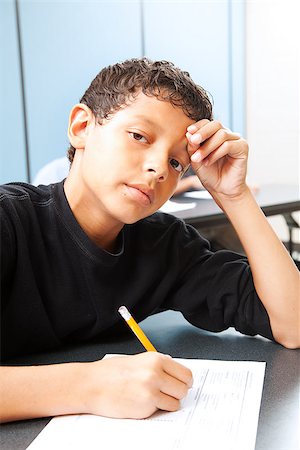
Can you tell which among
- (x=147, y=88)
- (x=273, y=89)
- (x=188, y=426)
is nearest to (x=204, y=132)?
(x=147, y=88)

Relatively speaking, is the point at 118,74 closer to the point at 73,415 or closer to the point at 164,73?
the point at 164,73

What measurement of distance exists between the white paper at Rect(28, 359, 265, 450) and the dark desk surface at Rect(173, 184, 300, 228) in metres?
1.22

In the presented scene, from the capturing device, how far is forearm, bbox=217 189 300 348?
1.10m

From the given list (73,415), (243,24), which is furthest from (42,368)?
(243,24)

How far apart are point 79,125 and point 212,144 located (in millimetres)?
241

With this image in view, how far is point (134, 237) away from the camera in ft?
3.86

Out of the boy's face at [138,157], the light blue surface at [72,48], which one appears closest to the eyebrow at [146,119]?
the boy's face at [138,157]

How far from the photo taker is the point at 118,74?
3.61 ft

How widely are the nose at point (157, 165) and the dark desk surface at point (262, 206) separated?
3.55 ft

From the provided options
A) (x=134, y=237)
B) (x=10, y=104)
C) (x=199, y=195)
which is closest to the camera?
(x=134, y=237)

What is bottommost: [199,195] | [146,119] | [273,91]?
[199,195]

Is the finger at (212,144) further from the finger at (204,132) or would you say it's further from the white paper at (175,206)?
the white paper at (175,206)

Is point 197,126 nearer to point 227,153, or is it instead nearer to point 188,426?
point 227,153

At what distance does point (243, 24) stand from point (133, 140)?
463 centimetres
